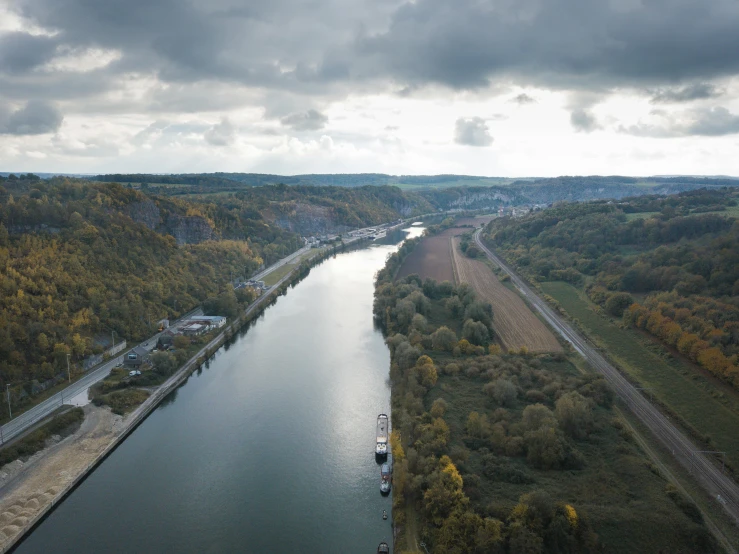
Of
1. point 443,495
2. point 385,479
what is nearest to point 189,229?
point 385,479

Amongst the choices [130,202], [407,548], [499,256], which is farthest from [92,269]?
[499,256]

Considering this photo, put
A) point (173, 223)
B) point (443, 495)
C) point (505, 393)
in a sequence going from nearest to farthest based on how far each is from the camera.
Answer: point (443, 495), point (505, 393), point (173, 223)

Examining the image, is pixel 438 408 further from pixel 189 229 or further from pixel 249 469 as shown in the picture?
pixel 189 229

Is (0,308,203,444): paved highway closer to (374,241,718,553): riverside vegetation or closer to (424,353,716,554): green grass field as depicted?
(374,241,718,553): riverside vegetation

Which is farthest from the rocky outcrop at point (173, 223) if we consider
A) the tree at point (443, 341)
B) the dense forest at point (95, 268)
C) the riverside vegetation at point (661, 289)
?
the riverside vegetation at point (661, 289)

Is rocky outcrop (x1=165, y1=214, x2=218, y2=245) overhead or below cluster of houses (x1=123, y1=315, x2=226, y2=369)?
overhead

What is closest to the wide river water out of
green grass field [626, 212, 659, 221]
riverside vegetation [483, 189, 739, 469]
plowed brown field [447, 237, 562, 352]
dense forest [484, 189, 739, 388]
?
plowed brown field [447, 237, 562, 352]

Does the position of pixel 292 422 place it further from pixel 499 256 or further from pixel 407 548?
pixel 499 256
